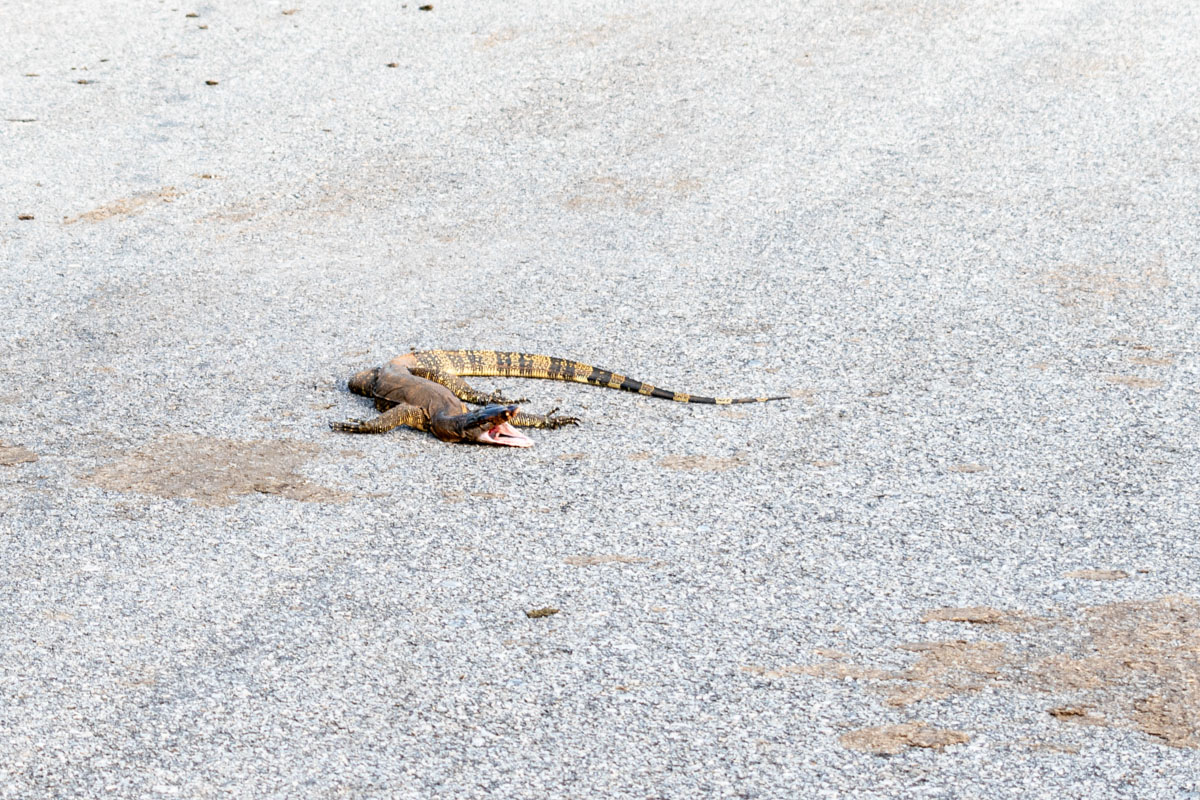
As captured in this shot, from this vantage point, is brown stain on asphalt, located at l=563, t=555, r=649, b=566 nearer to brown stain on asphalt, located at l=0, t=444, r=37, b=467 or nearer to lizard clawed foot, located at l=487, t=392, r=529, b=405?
lizard clawed foot, located at l=487, t=392, r=529, b=405

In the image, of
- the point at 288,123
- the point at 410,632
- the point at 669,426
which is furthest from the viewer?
the point at 288,123

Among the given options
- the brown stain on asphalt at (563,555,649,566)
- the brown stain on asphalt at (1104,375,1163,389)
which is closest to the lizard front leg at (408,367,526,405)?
the brown stain on asphalt at (563,555,649,566)

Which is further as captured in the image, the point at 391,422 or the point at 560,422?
the point at 560,422

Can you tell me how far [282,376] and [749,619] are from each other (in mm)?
3400

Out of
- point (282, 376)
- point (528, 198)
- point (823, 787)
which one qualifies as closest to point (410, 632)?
point (823, 787)

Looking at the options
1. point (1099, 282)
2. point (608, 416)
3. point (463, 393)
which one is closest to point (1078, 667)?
point (608, 416)

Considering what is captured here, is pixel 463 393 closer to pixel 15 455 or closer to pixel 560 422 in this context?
pixel 560 422

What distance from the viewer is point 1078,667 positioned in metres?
4.11

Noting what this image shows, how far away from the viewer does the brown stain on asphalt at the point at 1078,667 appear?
3869 millimetres

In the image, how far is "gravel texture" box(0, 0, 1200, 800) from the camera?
12.7ft

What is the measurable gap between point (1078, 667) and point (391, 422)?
345 centimetres

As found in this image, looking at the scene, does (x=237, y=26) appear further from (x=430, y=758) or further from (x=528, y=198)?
(x=430, y=758)

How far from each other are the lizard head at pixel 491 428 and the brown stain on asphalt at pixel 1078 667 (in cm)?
222

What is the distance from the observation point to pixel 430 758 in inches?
146
